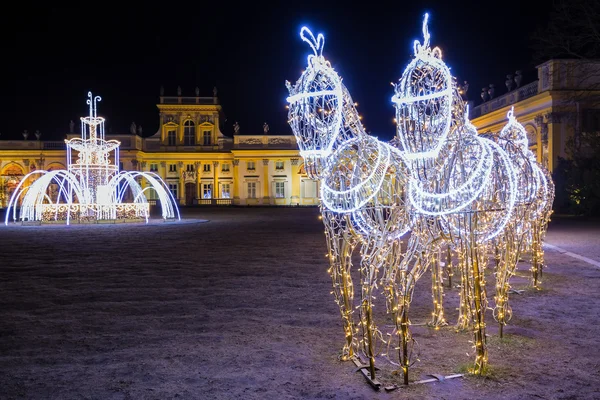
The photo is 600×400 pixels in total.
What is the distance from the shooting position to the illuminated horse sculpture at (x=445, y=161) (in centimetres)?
512

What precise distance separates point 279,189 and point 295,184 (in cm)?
192

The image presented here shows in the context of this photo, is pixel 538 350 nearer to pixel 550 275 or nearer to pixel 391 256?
pixel 391 256

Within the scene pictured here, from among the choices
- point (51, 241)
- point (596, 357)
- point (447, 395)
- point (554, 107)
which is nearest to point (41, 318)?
point (447, 395)

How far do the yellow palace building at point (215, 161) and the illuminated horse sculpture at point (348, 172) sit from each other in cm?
5719

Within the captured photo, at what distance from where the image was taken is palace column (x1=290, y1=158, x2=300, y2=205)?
63156mm

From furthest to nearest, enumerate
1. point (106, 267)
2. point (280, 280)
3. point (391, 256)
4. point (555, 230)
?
point (555, 230) < point (106, 267) < point (280, 280) < point (391, 256)

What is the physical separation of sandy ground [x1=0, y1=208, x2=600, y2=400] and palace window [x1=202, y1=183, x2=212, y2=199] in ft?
170

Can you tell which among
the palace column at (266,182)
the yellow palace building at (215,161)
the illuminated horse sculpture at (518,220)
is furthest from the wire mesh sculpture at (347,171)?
the palace column at (266,182)

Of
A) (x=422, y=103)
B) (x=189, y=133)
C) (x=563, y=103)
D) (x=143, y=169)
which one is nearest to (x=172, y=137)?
(x=189, y=133)

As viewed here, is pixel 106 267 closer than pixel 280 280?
No

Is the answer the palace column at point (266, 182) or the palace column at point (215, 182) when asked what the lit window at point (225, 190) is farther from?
the palace column at point (266, 182)

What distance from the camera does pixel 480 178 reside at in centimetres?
541

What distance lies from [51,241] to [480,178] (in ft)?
54.4

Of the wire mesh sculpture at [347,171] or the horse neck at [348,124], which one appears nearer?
the wire mesh sculpture at [347,171]
